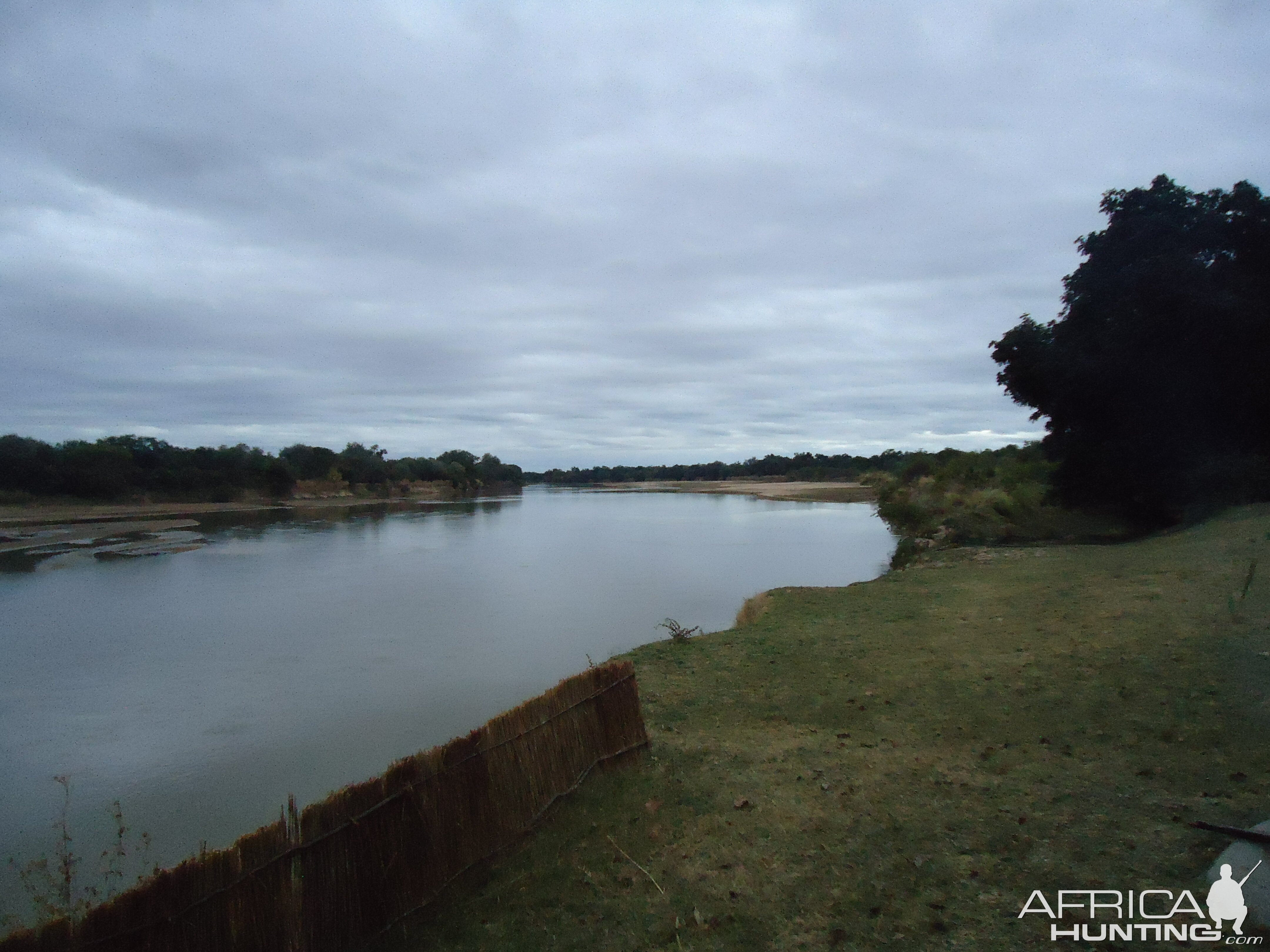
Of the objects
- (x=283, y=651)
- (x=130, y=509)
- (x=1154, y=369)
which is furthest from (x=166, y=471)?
(x=1154, y=369)

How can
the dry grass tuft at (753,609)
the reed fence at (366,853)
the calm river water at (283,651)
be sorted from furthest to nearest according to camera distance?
the dry grass tuft at (753,609) < the calm river water at (283,651) < the reed fence at (366,853)

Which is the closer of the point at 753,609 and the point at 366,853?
the point at 366,853

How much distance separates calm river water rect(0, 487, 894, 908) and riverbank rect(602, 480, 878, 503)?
106 ft

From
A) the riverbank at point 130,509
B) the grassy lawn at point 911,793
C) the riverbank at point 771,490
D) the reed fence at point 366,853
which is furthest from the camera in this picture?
the riverbank at point 771,490

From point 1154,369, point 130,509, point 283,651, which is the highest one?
point 1154,369

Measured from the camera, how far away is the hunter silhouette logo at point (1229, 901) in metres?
2.52

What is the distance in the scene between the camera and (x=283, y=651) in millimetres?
12469

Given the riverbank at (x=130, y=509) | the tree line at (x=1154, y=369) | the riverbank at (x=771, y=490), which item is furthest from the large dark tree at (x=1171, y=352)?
the riverbank at (x=130, y=509)

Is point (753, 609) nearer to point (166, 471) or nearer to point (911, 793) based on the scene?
point (911, 793)

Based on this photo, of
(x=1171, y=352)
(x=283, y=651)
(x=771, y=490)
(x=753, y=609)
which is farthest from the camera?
(x=771, y=490)

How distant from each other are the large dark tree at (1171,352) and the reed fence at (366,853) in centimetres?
1562

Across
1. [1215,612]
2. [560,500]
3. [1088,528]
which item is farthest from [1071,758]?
[560,500]

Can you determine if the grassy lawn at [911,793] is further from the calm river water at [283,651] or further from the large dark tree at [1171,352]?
the large dark tree at [1171,352]

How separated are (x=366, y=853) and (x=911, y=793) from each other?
2.97 metres
